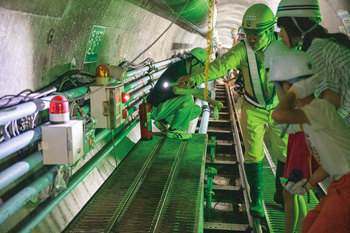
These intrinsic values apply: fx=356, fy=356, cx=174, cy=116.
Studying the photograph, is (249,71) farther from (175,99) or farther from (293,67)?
(293,67)

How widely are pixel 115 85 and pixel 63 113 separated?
118 centimetres

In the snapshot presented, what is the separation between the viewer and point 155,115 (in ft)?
17.9

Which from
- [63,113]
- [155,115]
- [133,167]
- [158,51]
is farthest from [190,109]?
[158,51]

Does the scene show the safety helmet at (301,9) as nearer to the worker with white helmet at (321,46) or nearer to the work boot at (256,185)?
the worker with white helmet at (321,46)

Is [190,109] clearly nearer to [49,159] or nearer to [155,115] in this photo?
[155,115]

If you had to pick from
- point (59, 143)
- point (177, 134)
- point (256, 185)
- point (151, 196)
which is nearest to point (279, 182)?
point (256, 185)

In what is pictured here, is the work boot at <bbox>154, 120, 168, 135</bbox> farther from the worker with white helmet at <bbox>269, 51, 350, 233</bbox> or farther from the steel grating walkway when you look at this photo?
the worker with white helmet at <bbox>269, 51, 350, 233</bbox>

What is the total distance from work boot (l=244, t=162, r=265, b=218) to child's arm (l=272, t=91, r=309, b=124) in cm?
202

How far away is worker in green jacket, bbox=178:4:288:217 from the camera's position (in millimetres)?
4055

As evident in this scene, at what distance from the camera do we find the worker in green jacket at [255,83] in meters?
4.05

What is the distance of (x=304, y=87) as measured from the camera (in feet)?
8.04

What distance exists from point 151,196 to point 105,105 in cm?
115

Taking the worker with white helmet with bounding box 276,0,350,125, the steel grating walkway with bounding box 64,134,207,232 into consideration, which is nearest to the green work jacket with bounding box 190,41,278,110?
the worker with white helmet with bounding box 276,0,350,125

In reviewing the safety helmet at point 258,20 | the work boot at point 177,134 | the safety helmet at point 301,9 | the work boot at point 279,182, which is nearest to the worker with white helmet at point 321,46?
the safety helmet at point 301,9
